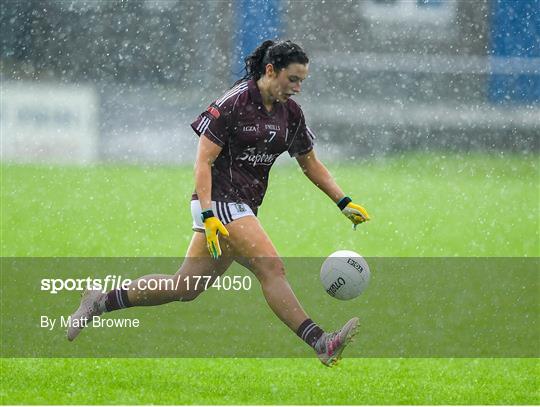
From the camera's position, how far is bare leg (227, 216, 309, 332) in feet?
17.7

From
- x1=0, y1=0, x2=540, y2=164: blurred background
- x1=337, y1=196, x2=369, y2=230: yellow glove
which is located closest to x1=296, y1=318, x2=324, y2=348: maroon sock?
x1=337, y1=196, x2=369, y2=230: yellow glove

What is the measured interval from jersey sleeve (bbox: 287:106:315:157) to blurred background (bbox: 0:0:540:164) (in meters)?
11.3

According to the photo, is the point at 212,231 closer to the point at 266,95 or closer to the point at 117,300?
the point at 266,95

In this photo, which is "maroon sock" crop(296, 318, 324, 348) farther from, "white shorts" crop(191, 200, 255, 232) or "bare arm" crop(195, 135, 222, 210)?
"bare arm" crop(195, 135, 222, 210)

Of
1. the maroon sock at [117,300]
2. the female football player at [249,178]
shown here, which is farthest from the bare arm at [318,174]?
the maroon sock at [117,300]

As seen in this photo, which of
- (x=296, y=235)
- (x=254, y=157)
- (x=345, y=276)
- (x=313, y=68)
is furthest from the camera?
(x=313, y=68)

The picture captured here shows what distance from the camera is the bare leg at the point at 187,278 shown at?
5.71 meters

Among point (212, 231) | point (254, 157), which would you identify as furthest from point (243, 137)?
point (212, 231)

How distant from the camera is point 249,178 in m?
5.64

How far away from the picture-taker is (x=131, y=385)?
18.4 feet

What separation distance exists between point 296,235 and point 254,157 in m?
6.14

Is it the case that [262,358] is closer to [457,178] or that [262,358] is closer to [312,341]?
[312,341]

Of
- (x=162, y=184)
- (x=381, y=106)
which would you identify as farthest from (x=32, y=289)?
(x=381, y=106)

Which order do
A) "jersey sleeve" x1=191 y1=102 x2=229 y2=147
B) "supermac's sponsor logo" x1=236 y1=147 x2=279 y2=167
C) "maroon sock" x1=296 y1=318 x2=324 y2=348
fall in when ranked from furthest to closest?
"supermac's sponsor logo" x1=236 y1=147 x2=279 y2=167, "jersey sleeve" x1=191 y1=102 x2=229 y2=147, "maroon sock" x1=296 y1=318 x2=324 y2=348
